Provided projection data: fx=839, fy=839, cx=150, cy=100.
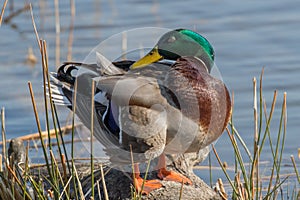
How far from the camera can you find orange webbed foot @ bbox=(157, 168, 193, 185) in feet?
13.8

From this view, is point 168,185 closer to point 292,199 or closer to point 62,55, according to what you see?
point 292,199

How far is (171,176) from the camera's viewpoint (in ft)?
13.8

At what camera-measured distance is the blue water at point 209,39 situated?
20.5 feet

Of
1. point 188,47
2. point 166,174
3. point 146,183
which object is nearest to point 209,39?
point 188,47

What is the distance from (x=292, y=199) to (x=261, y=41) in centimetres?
312

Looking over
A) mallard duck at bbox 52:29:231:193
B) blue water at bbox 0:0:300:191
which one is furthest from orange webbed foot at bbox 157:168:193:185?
blue water at bbox 0:0:300:191

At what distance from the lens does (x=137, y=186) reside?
12.8 feet

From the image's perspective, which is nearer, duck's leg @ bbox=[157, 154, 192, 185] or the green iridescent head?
duck's leg @ bbox=[157, 154, 192, 185]

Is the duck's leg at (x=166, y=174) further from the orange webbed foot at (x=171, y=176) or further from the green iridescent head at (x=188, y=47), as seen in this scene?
the green iridescent head at (x=188, y=47)

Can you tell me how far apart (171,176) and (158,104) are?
17.7 inches

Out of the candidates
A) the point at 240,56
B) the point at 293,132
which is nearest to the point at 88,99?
the point at 293,132

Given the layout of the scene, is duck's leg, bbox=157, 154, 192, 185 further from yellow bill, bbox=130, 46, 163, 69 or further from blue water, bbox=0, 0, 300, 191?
blue water, bbox=0, 0, 300, 191

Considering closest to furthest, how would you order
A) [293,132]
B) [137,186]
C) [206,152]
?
[137,186] < [206,152] < [293,132]

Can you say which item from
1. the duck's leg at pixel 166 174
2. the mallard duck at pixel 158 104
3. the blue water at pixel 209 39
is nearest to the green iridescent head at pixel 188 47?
the mallard duck at pixel 158 104
